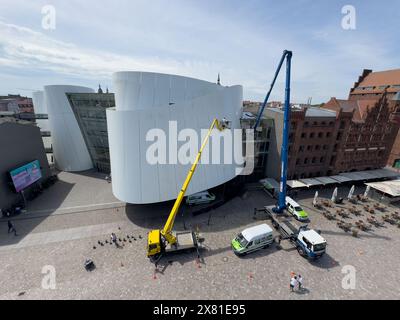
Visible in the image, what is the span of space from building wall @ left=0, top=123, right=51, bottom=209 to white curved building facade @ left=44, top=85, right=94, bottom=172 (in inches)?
223

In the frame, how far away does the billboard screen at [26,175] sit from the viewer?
89.2ft

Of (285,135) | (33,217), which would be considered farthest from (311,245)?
(33,217)

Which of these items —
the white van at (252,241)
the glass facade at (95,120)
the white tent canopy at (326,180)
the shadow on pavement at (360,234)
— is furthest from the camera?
the glass facade at (95,120)

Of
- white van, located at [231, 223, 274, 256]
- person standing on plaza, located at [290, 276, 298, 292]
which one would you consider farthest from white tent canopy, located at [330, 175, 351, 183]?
person standing on plaza, located at [290, 276, 298, 292]

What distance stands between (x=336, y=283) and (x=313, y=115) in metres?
25.5

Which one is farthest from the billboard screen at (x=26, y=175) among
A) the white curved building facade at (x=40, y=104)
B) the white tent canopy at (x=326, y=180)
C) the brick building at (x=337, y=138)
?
the white tent canopy at (x=326, y=180)

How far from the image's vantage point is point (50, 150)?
144ft

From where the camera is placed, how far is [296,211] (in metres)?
25.4

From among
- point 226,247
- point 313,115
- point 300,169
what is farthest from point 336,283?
point 313,115

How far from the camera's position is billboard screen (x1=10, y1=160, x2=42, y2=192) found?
27.2 meters

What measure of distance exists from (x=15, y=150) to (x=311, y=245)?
Result: 42.0 m

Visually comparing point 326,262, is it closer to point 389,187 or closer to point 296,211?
point 296,211

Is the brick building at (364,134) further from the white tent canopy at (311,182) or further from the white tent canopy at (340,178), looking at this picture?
the white tent canopy at (311,182)

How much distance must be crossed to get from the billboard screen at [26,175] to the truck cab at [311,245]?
3826 centimetres
